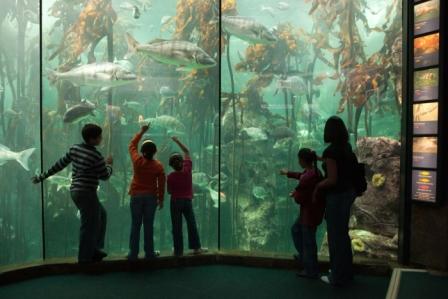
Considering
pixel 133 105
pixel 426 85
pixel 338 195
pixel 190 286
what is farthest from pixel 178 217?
pixel 133 105

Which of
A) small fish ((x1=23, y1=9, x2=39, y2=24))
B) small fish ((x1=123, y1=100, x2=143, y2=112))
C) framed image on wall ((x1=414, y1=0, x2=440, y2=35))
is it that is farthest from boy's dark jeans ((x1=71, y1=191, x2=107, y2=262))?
small fish ((x1=23, y1=9, x2=39, y2=24))

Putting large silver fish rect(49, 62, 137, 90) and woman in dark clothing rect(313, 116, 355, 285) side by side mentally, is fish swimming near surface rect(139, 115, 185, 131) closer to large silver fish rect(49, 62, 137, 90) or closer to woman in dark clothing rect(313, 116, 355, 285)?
large silver fish rect(49, 62, 137, 90)

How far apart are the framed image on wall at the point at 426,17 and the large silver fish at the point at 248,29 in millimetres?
2219

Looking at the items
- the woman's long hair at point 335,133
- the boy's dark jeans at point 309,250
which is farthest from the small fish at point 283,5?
the boy's dark jeans at point 309,250

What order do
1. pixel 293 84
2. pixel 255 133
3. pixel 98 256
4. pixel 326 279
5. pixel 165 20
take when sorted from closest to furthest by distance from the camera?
pixel 326 279 → pixel 98 256 → pixel 293 84 → pixel 255 133 → pixel 165 20

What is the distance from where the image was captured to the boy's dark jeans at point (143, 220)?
407cm

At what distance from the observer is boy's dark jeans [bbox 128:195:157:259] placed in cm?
407

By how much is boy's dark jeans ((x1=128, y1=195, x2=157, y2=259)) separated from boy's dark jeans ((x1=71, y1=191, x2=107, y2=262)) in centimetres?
37

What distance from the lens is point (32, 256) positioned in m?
13.2

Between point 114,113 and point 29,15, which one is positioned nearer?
point 114,113

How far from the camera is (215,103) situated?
8.02m

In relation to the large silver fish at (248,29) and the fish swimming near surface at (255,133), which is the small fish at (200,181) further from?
the large silver fish at (248,29)

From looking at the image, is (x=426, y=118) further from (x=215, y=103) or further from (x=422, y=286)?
(x=215, y=103)

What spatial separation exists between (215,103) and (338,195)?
4.93 m
